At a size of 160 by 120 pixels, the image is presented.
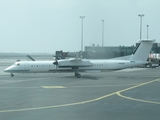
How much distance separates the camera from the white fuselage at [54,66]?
37.2 metres

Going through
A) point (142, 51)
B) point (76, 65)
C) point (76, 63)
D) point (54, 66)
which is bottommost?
point (54, 66)

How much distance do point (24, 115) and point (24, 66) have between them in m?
24.6

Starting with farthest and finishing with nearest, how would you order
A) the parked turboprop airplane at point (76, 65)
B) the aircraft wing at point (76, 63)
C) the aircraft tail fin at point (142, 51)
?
the aircraft tail fin at point (142, 51)
the aircraft wing at point (76, 63)
the parked turboprop airplane at point (76, 65)

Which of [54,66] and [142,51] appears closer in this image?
[54,66]

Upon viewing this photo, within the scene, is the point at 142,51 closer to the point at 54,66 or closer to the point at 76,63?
the point at 76,63

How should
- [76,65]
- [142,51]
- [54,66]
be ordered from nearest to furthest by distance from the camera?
[54,66] → [76,65] → [142,51]

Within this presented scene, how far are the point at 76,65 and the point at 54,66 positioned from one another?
2.77 metres

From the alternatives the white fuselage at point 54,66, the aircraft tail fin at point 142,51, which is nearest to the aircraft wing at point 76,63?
the white fuselage at point 54,66

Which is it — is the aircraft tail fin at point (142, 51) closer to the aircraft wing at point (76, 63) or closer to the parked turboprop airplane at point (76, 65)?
the parked turboprop airplane at point (76, 65)

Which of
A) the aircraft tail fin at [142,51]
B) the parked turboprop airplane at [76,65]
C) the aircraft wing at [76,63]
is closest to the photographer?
the parked turboprop airplane at [76,65]

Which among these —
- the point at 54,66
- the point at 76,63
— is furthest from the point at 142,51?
the point at 54,66

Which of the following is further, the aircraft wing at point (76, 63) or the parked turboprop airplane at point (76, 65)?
the aircraft wing at point (76, 63)

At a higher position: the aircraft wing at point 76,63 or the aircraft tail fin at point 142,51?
the aircraft tail fin at point 142,51

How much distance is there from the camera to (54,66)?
37.3 m
